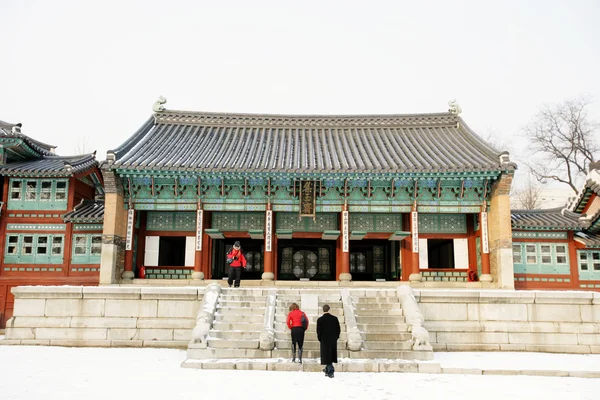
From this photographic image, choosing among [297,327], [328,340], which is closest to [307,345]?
[297,327]

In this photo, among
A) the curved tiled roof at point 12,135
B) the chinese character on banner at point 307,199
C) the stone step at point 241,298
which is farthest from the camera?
the curved tiled roof at point 12,135

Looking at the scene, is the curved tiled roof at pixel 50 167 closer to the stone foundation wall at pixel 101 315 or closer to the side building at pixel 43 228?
the side building at pixel 43 228

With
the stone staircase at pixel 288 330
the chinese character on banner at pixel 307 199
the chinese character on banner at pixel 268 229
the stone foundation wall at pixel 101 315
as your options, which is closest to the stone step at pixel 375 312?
the stone staircase at pixel 288 330

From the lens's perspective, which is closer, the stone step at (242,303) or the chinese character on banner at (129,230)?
the stone step at (242,303)

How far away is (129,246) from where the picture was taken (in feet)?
67.9

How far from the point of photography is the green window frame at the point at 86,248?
69.9 feet

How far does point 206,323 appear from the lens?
12.9m

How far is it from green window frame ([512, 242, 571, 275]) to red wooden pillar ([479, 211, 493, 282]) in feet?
4.51

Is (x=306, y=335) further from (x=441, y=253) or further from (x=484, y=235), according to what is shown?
(x=441, y=253)

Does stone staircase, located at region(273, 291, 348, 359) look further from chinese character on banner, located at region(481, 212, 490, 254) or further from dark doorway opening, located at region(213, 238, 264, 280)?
dark doorway opening, located at region(213, 238, 264, 280)

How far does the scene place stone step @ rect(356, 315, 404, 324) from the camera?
13.7 meters

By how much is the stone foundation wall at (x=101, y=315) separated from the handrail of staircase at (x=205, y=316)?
0.40 m

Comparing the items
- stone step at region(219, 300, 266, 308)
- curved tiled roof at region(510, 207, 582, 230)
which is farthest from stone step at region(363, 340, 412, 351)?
curved tiled roof at region(510, 207, 582, 230)

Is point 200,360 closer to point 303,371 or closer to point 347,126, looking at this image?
point 303,371
